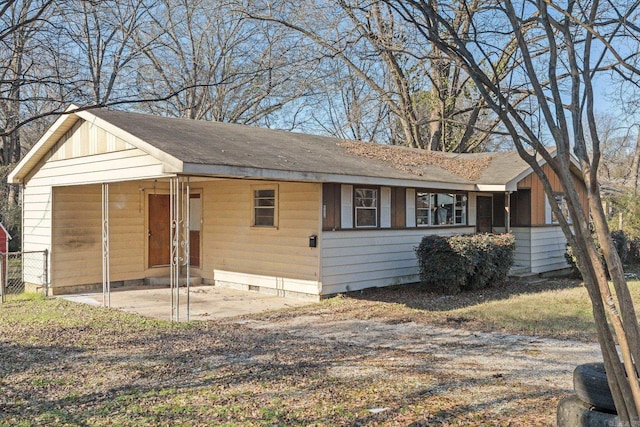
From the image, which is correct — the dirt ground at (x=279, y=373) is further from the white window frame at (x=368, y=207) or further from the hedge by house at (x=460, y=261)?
the white window frame at (x=368, y=207)

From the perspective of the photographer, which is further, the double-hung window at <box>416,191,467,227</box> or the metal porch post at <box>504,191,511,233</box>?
the metal porch post at <box>504,191,511,233</box>

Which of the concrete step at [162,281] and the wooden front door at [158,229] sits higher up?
the wooden front door at [158,229]

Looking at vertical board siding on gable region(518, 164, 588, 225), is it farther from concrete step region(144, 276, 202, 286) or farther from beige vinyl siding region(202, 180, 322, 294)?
concrete step region(144, 276, 202, 286)

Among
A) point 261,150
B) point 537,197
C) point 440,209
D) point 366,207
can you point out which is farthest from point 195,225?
point 537,197

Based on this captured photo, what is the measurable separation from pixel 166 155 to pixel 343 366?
428 centimetres

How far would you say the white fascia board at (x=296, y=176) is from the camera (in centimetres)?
834

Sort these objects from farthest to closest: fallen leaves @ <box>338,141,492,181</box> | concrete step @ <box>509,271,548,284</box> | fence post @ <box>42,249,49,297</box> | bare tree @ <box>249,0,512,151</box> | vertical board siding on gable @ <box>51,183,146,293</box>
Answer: bare tree @ <box>249,0,512,151</box>
concrete step @ <box>509,271,548,284</box>
fallen leaves @ <box>338,141,492,181</box>
vertical board siding on gable @ <box>51,183,146,293</box>
fence post @ <box>42,249,49,297</box>

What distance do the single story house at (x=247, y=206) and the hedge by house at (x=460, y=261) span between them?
3.15ft

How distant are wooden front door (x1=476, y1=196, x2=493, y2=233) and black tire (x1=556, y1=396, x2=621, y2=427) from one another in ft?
39.0

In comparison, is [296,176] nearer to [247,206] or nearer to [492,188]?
[247,206]

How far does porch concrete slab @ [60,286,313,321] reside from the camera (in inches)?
392

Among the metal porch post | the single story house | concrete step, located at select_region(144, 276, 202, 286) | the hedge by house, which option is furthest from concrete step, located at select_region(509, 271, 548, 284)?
concrete step, located at select_region(144, 276, 202, 286)

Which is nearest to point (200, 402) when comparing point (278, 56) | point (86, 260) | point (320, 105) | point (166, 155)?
point (166, 155)

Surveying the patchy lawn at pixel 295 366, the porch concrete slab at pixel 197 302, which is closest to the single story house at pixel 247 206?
the porch concrete slab at pixel 197 302
